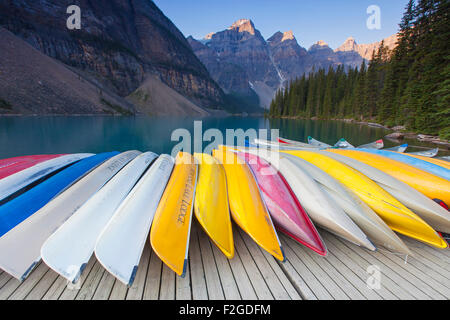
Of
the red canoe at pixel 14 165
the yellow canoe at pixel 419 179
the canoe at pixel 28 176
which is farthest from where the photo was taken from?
the red canoe at pixel 14 165

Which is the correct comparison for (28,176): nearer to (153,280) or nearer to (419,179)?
(153,280)

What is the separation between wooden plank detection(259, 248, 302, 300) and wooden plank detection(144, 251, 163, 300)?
1173mm

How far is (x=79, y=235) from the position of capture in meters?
2.01

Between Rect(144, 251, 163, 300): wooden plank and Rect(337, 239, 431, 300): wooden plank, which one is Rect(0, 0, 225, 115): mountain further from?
Rect(337, 239, 431, 300): wooden plank

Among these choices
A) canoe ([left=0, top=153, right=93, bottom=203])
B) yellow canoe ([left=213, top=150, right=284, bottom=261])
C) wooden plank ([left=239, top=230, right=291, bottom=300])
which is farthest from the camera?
canoe ([left=0, top=153, right=93, bottom=203])

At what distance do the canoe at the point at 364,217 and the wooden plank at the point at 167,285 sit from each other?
206 centimetres

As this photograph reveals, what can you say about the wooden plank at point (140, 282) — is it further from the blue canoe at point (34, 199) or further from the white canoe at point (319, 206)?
the white canoe at point (319, 206)

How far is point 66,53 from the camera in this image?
58.2 meters

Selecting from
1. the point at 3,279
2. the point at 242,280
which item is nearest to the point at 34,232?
the point at 3,279

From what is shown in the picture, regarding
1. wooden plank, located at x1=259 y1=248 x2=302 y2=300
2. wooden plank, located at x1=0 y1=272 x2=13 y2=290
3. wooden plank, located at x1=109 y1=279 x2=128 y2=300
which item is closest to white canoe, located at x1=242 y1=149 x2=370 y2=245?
wooden plank, located at x1=259 y1=248 x2=302 y2=300

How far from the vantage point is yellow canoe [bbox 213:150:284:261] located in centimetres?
213

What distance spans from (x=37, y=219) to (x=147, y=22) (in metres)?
123

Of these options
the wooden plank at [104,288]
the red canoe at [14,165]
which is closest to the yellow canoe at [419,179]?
the wooden plank at [104,288]

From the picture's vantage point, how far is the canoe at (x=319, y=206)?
224 centimetres
